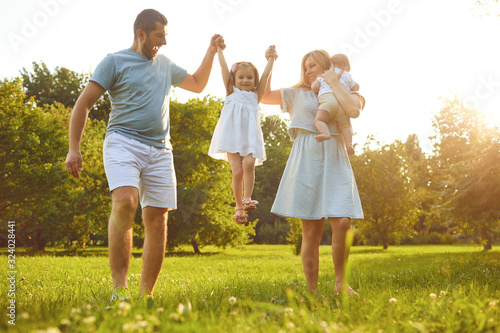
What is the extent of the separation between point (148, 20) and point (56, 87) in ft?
112

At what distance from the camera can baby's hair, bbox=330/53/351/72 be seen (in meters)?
4.62

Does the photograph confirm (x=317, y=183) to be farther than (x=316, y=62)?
No

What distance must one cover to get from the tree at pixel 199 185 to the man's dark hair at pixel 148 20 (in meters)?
20.2

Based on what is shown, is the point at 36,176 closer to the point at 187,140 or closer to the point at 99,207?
the point at 99,207

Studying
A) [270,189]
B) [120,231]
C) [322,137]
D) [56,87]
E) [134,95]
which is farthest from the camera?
[270,189]

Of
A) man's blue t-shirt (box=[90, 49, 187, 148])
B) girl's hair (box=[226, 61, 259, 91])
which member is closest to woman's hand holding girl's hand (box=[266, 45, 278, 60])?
girl's hair (box=[226, 61, 259, 91])

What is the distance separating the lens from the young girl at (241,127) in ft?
15.5

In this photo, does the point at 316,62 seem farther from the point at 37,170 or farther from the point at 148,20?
the point at 37,170

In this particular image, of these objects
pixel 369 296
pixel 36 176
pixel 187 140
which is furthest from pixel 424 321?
pixel 187 140

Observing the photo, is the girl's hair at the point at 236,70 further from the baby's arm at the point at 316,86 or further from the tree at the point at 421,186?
the tree at the point at 421,186

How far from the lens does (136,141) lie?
12.2ft

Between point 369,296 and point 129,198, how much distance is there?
2.06m

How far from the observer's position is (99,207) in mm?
22609

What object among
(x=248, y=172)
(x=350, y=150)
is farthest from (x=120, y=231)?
(x=350, y=150)
